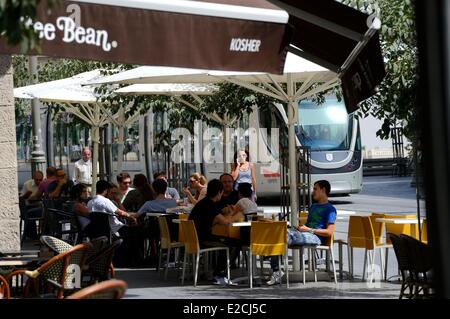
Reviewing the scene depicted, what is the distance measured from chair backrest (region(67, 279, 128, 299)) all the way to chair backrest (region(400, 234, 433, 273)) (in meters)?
4.66

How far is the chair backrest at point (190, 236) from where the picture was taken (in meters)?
14.0

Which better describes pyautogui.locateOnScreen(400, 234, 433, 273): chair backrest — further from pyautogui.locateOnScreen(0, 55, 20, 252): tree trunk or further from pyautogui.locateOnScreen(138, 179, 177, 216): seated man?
pyautogui.locateOnScreen(138, 179, 177, 216): seated man

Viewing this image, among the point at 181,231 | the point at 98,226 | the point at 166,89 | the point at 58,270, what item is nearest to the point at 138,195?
the point at 166,89

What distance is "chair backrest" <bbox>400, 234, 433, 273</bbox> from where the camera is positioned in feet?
32.8

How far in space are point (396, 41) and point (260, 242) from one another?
9.57 feet

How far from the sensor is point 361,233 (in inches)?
558

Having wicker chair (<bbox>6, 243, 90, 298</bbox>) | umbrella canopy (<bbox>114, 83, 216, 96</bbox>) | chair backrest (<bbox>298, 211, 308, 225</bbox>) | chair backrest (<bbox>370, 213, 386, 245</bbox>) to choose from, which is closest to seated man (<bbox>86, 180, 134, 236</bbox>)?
chair backrest (<bbox>298, 211, 308, 225</bbox>)

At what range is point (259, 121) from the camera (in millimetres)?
33625

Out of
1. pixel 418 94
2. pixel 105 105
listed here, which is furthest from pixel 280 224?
pixel 105 105

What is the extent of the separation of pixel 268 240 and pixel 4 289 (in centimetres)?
468

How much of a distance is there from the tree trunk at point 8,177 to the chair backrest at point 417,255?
4.88 m

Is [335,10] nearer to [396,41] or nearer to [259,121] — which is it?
[396,41]
